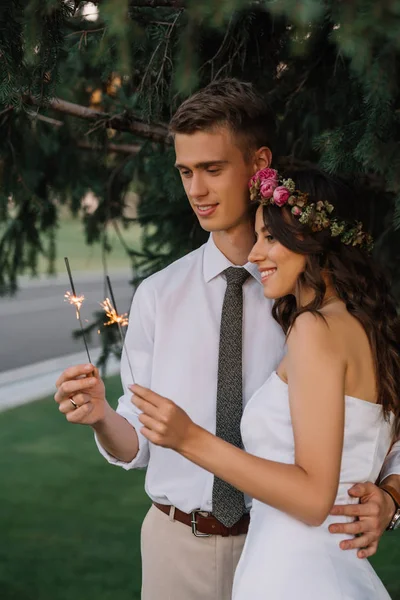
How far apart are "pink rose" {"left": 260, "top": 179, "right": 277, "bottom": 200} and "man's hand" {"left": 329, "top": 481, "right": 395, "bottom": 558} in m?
0.74

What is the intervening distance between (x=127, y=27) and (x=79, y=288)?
19946 mm

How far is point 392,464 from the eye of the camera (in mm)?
2604

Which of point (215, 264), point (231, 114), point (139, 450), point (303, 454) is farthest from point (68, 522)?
point (303, 454)

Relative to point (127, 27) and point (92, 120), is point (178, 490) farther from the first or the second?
point (92, 120)

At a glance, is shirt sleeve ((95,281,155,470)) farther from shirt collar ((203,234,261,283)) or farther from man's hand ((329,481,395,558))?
man's hand ((329,481,395,558))

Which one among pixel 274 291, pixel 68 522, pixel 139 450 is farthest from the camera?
pixel 68 522

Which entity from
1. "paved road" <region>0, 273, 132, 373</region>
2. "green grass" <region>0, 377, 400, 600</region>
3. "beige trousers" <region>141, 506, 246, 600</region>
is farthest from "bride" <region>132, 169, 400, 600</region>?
"paved road" <region>0, 273, 132, 373</region>

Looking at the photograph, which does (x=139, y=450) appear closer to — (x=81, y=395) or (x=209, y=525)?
(x=209, y=525)

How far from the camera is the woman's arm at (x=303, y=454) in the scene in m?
2.15

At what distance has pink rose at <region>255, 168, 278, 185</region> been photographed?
2.50 m

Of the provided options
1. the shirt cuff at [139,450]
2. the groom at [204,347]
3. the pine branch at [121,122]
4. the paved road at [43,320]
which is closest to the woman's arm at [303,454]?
the groom at [204,347]

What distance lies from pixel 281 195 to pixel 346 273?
0.26 meters

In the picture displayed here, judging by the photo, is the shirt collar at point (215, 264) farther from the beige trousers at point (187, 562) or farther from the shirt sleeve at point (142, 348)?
the beige trousers at point (187, 562)

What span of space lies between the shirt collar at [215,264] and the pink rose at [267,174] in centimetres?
33
